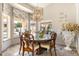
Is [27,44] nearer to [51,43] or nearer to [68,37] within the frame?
[51,43]

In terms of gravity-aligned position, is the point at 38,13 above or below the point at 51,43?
above

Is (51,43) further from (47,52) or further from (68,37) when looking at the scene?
(68,37)

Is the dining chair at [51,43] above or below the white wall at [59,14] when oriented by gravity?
below

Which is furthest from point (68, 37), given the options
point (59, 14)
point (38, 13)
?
point (38, 13)

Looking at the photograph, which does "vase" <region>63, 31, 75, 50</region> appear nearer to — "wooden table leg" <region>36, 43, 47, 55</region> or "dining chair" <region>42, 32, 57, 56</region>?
"dining chair" <region>42, 32, 57, 56</region>

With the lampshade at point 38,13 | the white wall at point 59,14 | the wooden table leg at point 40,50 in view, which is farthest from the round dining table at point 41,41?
the lampshade at point 38,13

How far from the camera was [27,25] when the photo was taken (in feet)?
6.32

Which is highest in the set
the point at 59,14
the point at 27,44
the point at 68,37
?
the point at 59,14

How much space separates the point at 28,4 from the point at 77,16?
2.61 ft

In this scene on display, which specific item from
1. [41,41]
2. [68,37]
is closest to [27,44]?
[41,41]

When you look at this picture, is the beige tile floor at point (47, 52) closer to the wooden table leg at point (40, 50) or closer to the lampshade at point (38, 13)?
the wooden table leg at point (40, 50)

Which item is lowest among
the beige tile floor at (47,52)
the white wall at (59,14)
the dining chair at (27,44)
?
the beige tile floor at (47,52)

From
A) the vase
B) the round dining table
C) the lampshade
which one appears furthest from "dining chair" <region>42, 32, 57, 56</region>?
the lampshade

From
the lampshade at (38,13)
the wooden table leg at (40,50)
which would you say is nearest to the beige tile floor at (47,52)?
the wooden table leg at (40,50)
